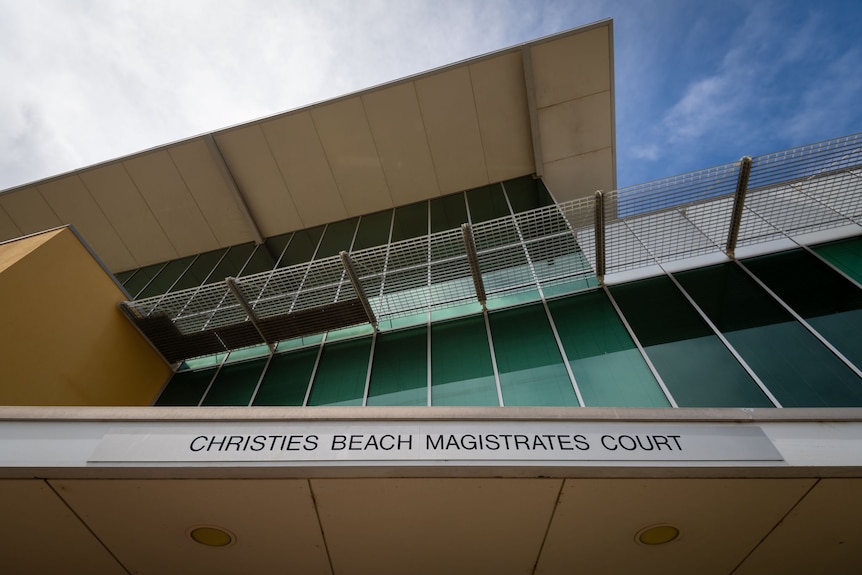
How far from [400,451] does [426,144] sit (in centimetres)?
1184

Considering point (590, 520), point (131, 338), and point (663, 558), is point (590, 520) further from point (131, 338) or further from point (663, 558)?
point (131, 338)

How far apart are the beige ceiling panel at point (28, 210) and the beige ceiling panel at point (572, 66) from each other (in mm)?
16070

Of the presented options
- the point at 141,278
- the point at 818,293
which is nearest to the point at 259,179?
the point at 141,278

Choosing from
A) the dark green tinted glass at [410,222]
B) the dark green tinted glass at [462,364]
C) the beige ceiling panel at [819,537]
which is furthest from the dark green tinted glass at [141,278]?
the beige ceiling panel at [819,537]

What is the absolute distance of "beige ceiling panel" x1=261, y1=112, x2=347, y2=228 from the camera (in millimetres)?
14469

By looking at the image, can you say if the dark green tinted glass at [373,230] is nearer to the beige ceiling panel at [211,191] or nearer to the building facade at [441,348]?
the building facade at [441,348]

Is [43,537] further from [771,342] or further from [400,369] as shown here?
[771,342]

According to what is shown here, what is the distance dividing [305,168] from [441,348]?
856 centimetres

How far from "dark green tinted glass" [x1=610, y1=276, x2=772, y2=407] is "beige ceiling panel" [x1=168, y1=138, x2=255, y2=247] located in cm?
1224

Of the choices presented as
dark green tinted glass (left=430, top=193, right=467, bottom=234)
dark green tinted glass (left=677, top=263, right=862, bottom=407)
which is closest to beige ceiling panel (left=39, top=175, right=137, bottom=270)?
dark green tinted glass (left=430, top=193, right=467, bottom=234)

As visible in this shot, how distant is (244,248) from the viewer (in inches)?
640

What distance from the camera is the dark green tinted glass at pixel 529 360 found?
26.5 feet

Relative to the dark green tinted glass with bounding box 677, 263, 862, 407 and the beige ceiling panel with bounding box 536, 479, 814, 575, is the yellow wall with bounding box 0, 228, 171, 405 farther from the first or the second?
the dark green tinted glass with bounding box 677, 263, 862, 407

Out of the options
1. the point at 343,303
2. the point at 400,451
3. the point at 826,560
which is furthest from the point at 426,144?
the point at 826,560
